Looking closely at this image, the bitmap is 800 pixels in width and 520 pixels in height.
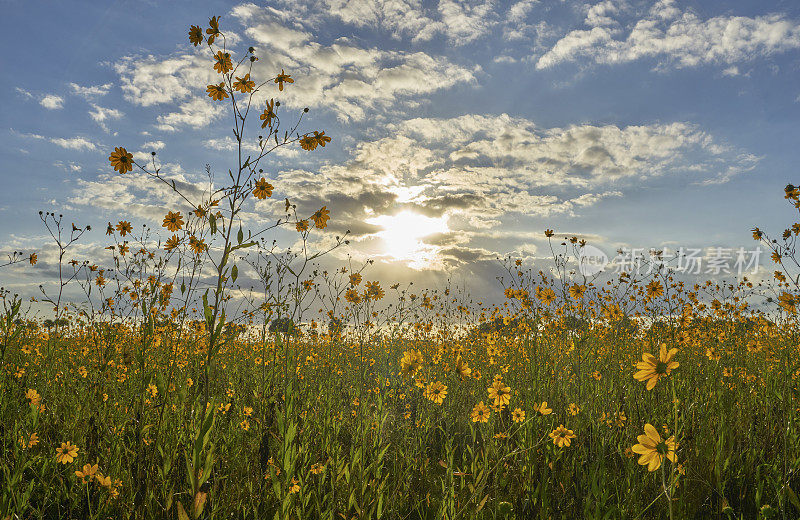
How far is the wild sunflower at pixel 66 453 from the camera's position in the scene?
8.13 feet

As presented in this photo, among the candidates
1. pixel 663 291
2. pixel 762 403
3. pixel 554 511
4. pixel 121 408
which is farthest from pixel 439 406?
pixel 663 291

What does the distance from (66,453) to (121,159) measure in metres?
1.75

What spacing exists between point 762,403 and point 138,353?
5272mm

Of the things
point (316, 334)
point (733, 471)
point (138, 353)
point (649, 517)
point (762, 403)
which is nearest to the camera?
point (138, 353)

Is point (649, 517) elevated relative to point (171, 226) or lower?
lower

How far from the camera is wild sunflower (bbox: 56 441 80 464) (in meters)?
2.48

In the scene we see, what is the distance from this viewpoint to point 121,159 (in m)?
2.60

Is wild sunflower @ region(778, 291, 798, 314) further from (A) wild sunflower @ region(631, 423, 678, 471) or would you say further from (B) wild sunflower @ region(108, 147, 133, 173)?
(B) wild sunflower @ region(108, 147, 133, 173)

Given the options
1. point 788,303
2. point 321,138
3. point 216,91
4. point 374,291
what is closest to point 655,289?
point 788,303

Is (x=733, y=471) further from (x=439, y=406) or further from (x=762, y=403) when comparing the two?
(x=439, y=406)

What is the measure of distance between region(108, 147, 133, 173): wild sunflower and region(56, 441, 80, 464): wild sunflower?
1.61 m

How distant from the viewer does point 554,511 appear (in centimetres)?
245

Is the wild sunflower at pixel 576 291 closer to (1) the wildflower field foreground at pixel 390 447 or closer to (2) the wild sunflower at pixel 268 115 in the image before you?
(1) the wildflower field foreground at pixel 390 447

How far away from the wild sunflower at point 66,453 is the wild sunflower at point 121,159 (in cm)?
161
